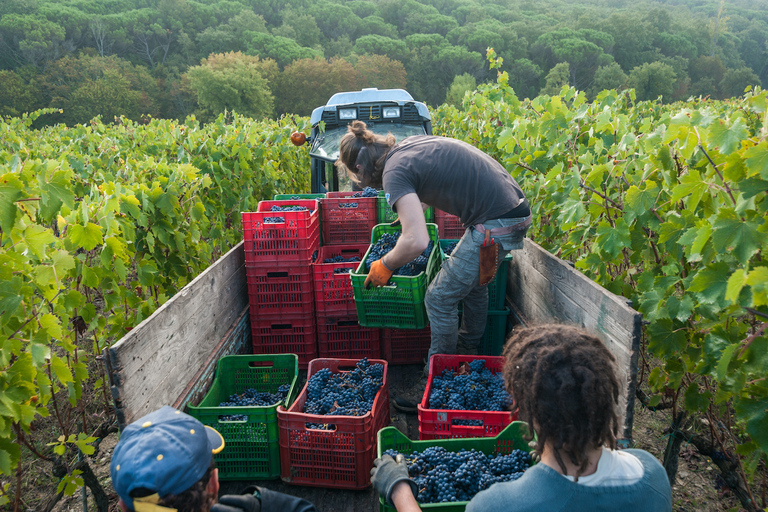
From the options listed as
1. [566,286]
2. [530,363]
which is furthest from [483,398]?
[530,363]

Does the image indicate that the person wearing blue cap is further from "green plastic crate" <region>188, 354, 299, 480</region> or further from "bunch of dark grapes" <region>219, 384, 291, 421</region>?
"bunch of dark grapes" <region>219, 384, 291, 421</region>

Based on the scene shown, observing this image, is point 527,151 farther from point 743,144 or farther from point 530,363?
point 530,363

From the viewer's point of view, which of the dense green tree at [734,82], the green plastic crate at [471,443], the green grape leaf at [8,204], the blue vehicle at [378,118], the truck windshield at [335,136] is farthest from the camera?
the dense green tree at [734,82]

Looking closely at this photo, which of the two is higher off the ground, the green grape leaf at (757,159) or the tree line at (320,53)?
the tree line at (320,53)

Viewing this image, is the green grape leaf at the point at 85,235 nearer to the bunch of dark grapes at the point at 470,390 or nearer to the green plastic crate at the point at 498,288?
the bunch of dark grapes at the point at 470,390

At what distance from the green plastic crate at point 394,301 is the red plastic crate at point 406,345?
57 centimetres

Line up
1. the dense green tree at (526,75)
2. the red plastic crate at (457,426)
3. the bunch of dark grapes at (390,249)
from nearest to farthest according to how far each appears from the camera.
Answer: the red plastic crate at (457,426), the bunch of dark grapes at (390,249), the dense green tree at (526,75)

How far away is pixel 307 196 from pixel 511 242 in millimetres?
2487

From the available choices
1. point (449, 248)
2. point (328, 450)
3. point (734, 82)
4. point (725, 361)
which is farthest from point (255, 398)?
point (734, 82)

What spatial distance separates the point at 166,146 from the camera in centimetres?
688

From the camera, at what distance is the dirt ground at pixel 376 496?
105 inches

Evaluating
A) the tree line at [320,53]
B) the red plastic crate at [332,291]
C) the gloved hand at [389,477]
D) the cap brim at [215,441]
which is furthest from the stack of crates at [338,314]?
the tree line at [320,53]

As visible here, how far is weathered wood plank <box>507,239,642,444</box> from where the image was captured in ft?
6.61

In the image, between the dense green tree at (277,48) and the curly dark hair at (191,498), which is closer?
the curly dark hair at (191,498)
